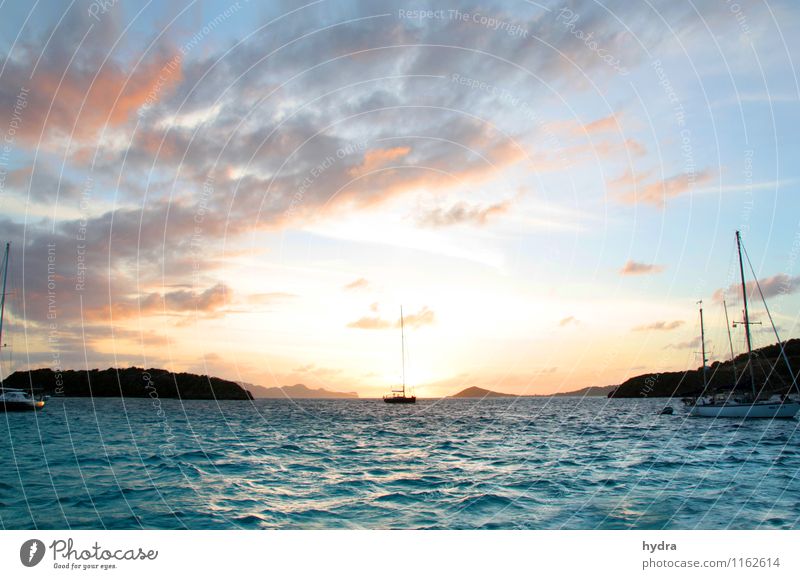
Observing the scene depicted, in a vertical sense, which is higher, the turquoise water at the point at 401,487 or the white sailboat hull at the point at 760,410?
the turquoise water at the point at 401,487

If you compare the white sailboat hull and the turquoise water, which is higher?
the turquoise water

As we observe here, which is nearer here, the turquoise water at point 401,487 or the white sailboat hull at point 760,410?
the turquoise water at point 401,487

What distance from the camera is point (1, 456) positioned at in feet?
91.6

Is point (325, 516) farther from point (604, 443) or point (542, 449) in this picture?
point (604, 443)

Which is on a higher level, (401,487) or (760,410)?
(401,487)

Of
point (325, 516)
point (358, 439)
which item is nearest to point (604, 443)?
point (358, 439)

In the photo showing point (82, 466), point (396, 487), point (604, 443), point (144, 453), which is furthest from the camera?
point (604, 443)

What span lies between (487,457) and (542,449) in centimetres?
590

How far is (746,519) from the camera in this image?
14.1 meters

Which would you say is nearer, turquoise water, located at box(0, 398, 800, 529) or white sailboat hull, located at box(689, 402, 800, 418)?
turquoise water, located at box(0, 398, 800, 529)

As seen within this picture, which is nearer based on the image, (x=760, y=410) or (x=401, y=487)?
(x=401, y=487)
